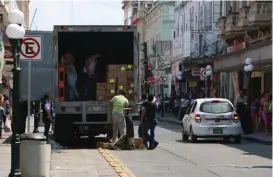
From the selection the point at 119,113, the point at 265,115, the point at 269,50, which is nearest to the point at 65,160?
the point at 119,113

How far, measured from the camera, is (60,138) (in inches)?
782

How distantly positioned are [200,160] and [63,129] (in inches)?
203

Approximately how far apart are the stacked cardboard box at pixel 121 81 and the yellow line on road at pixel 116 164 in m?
2.82

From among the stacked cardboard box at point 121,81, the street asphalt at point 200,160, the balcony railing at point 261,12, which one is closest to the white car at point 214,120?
the street asphalt at point 200,160

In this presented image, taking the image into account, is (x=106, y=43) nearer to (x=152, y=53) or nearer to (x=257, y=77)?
(x=257, y=77)

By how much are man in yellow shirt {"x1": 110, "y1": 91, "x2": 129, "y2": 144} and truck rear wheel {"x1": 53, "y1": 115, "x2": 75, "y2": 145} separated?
1.46 meters

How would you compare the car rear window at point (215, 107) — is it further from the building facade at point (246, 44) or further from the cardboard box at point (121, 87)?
the building facade at point (246, 44)

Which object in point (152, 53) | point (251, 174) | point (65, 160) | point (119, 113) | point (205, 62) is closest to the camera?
point (251, 174)

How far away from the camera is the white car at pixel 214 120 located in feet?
73.0

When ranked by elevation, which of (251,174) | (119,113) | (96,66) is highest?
(96,66)

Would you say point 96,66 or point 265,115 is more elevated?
point 96,66

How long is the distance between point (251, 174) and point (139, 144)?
21.2ft

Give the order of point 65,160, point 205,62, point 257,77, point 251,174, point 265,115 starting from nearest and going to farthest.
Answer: point 251,174 → point 65,160 → point 265,115 → point 257,77 → point 205,62

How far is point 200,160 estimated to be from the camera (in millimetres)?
16297
